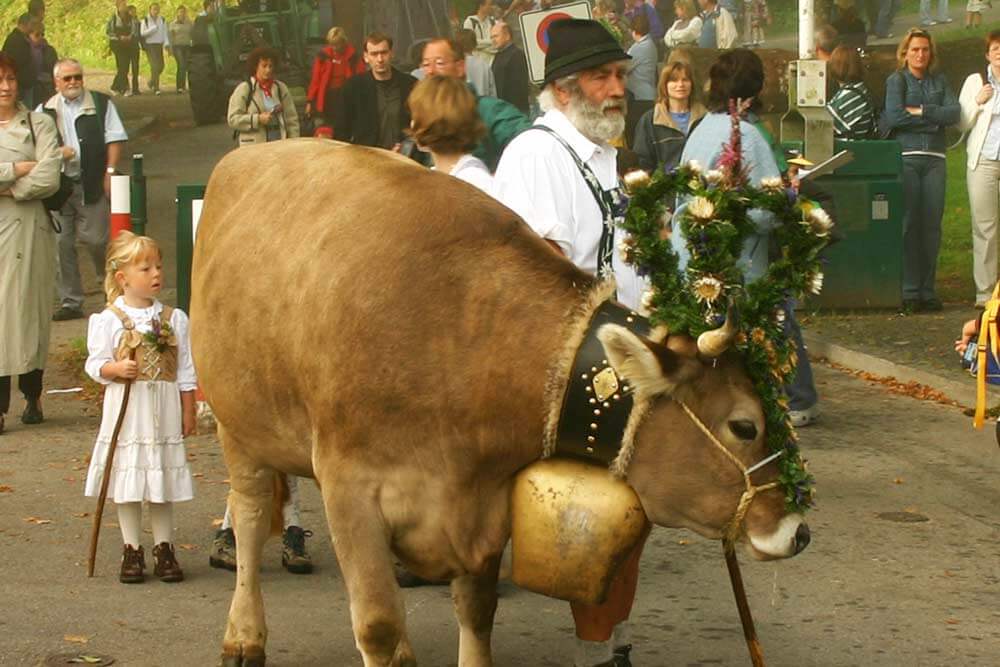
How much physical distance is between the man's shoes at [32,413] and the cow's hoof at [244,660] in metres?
4.94

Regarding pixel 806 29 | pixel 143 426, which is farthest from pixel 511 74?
pixel 143 426

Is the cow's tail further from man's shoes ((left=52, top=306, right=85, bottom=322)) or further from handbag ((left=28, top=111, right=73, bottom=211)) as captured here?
man's shoes ((left=52, top=306, right=85, bottom=322))

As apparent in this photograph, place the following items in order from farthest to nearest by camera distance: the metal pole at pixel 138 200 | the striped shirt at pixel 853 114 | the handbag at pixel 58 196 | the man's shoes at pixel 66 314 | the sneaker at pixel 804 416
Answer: the striped shirt at pixel 853 114 < the man's shoes at pixel 66 314 < the metal pole at pixel 138 200 < the handbag at pixel 58 196 < the sneaker at pixel 804 416

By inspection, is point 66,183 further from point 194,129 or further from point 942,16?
point 942,16

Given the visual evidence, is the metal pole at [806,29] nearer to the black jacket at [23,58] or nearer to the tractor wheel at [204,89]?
the tractor wheel at [204,89]

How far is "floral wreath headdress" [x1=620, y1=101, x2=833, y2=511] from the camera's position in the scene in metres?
5.07

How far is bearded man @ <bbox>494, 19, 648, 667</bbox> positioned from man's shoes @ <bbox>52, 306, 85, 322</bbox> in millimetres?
8693

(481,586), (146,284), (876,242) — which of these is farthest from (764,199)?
(876,242)

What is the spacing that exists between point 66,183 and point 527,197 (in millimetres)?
5797

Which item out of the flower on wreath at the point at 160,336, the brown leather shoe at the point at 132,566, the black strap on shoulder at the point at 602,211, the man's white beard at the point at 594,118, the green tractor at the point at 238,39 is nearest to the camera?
the black strap on shoulder at the point at 602,211

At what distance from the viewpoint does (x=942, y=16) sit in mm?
19578

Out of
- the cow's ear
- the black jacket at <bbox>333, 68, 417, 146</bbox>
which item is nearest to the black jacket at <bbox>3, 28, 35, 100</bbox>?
the black jacket at <bbox>333, 68, 417, 146</bbox>

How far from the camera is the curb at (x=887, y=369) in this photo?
37.2 feet

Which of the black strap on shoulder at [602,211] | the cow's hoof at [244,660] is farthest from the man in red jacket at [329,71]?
the cow's hoof at [244,660]
